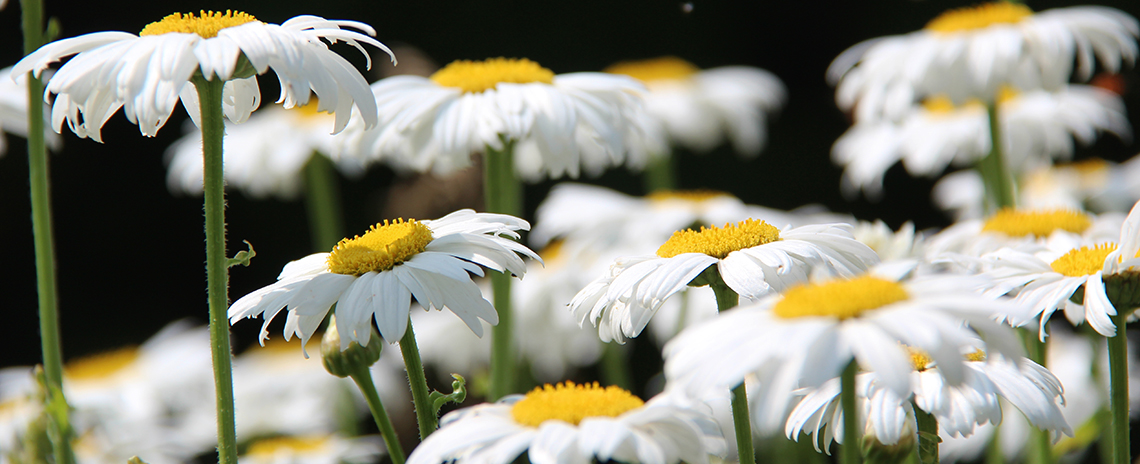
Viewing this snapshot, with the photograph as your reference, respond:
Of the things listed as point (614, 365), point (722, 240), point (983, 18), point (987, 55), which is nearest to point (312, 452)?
point (614, 365)

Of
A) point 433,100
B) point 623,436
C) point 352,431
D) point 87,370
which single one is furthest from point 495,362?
point 87,370

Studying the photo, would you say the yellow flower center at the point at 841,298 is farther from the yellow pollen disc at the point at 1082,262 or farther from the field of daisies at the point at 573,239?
the yellow pollen disc at the point at 1082,262

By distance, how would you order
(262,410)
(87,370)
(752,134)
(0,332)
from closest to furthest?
(262,410) < (87,370) < (752,134) < (0,332)

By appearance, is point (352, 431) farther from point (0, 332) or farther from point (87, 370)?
point (0, 332)

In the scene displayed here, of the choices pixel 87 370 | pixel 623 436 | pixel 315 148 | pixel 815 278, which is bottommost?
pixel 87 370

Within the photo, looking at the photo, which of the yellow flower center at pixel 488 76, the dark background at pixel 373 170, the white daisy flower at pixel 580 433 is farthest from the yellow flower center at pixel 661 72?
the white daisy flower at pixel 580 433

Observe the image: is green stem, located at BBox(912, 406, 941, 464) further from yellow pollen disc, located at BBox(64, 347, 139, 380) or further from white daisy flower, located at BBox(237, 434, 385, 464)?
yellow pollen disc, located at BBox(64, 347, 139, 380)
